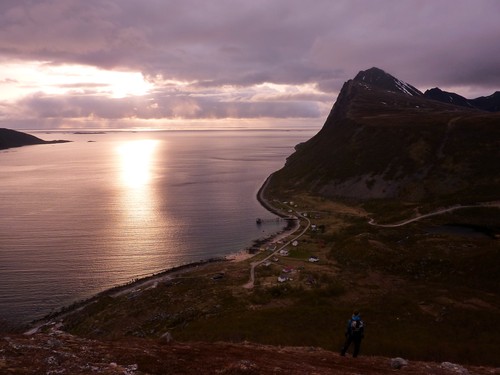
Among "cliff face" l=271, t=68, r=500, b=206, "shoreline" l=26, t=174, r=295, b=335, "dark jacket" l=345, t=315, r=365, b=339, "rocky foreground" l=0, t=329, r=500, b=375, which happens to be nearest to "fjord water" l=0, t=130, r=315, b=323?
"shoreline" l=26, t=174, r=295, b=335

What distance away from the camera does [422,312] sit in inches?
2121

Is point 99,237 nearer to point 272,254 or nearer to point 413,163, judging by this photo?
point 272,254

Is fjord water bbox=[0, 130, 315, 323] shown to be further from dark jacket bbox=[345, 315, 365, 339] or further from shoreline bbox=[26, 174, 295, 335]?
dark jacket bbox=[345, 315, 365, 339]

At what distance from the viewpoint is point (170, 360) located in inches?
1144

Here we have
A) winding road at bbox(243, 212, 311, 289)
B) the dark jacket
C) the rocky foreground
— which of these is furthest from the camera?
winding road at bbox(243, 212, 311, 289)

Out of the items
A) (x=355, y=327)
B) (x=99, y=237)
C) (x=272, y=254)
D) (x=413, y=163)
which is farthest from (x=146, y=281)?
(x=413, y=163)

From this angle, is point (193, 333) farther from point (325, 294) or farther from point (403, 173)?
point (403, 173)

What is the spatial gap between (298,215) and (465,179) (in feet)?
189

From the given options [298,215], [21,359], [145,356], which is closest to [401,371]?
[145,356]

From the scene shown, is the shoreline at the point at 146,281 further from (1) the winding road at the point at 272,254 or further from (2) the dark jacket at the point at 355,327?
(2) the dark jacket at the point at 355,327

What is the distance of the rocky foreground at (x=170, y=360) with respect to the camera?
25.9 meters

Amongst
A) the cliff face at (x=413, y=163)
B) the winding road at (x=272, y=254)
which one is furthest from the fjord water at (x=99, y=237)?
the cliff face at (x=413, y=163)

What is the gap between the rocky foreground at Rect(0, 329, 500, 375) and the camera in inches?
1021

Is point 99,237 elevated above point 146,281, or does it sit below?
above
